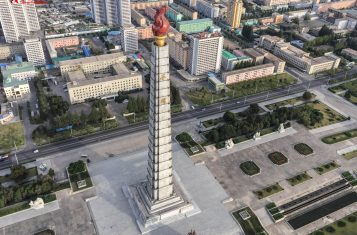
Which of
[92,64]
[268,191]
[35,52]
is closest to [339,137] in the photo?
[268,191]

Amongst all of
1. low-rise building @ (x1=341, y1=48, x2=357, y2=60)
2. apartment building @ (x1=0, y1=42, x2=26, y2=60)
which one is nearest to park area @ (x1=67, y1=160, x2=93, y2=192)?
apartment building @ (x1=0, y1=42, x2=26, y2=60)

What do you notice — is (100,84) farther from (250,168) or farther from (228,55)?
(250,168)

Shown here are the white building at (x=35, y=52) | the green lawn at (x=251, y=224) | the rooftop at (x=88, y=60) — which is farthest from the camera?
the white building at (x=35, y=52)

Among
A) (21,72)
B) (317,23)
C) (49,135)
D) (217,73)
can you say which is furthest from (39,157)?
(317,23)

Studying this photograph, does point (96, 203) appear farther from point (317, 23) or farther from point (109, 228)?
point (317, 23)

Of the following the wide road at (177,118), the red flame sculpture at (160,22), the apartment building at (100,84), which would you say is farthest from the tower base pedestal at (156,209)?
the apartment building at (100,84)

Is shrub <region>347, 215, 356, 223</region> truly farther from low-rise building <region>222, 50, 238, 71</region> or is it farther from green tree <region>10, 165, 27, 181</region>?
green tree <region>10, 165, 27, 181</region>

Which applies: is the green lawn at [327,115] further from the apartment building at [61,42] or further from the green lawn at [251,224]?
the apartment building at [61,42]
